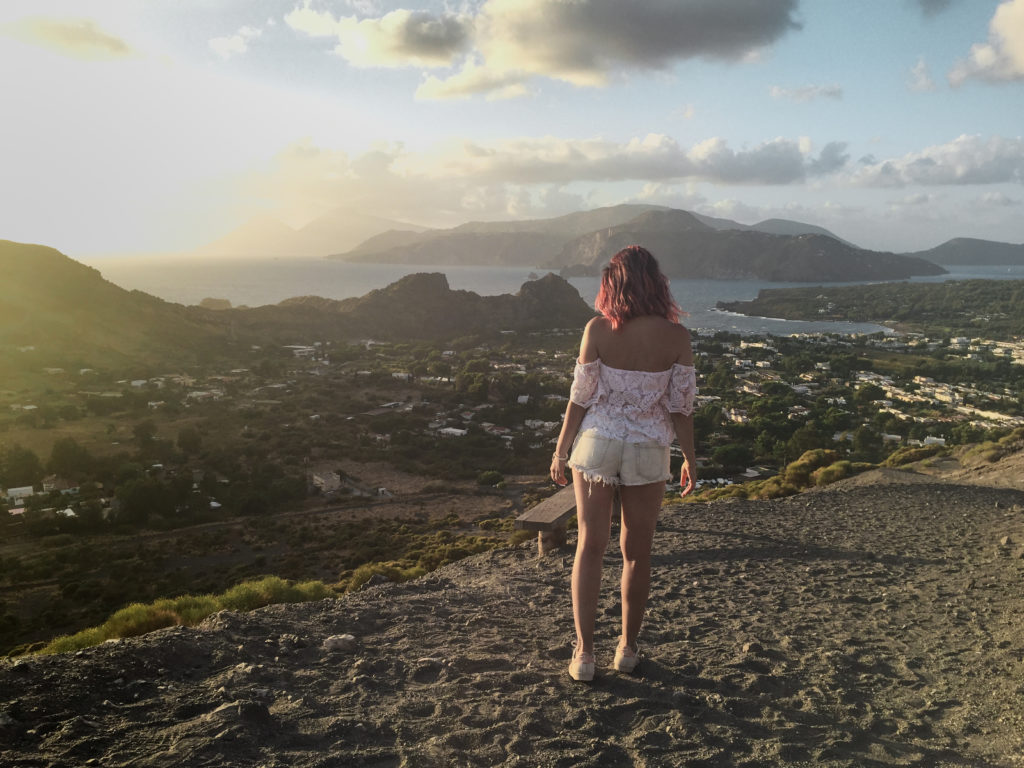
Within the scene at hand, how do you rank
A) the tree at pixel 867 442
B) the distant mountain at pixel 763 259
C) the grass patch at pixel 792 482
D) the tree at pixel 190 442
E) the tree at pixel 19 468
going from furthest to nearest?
the distant mountain at pixel 763 259 → the tree at pixel 190 442 → the tree at pixel 867 442 → the tree at pixel 19 468 → the grass patch at pixel 792 482

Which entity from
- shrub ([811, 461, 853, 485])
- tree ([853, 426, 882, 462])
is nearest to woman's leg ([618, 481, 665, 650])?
shrub ([811, 461, 853, 485])

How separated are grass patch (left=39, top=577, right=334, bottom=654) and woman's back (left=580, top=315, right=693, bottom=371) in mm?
3544

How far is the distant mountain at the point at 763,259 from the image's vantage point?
17638 centimetres

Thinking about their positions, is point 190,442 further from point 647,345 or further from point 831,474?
point 647,345

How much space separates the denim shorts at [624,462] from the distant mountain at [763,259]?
178845 mm

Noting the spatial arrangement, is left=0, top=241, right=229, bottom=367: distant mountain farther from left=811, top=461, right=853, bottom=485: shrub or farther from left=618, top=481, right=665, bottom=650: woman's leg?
left=618, top=481, right=665, bottom=650: woman's leg

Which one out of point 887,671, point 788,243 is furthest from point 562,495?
point 788,243

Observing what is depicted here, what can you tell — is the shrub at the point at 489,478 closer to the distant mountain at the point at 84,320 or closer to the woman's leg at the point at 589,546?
the woman's leg at the point at 589,546

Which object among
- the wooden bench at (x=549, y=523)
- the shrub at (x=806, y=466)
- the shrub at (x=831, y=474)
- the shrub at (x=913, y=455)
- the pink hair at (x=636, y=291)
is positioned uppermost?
the pink hair at (x=636, y=291)

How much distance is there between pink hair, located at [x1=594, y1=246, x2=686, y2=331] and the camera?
8.95 ft

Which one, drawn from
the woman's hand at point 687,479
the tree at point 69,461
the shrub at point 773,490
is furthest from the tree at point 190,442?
the woman's hand at point 687,479

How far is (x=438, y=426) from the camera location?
32.2 metres

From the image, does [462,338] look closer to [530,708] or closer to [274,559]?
[274,559]

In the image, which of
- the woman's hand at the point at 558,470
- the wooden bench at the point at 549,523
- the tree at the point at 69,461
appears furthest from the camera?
the tree at the point at 69,461
